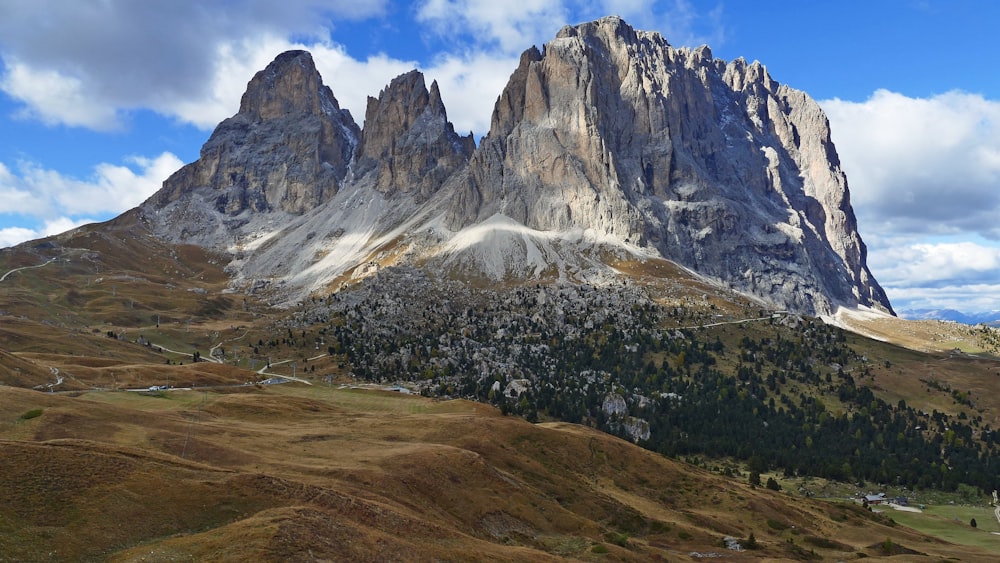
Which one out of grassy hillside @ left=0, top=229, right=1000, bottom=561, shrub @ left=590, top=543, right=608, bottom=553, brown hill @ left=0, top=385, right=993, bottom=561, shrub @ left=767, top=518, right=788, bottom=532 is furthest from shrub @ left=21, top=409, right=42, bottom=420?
shrub @ left=767, top=518, right=788, bottom=532

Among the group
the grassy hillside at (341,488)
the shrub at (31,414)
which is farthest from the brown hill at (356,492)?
the shrub at (31,414)

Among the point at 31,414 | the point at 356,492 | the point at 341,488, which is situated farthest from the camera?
the point at 31,414

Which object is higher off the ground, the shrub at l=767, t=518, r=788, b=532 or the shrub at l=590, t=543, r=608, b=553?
the shrub at l=590, t=543, r=608, b=553

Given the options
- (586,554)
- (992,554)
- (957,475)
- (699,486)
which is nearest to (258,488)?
(586,554)

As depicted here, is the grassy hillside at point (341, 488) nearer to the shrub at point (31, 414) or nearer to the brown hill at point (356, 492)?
the shrub at point (31, 414)

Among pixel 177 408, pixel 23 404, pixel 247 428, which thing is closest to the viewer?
pixel 23 404

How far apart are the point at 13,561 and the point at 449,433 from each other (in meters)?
64.5

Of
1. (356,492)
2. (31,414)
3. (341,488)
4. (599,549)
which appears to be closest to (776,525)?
(599,549)

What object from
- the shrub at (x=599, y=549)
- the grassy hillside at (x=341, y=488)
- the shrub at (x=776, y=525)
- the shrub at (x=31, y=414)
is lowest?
the shrub at (x=776, y=525)

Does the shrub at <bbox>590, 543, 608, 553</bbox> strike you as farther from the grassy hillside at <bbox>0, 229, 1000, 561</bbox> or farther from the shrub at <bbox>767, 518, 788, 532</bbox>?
the shrub at <bbox>767, 518, 788, 532</bbox>

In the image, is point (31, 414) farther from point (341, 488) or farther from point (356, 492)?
point (356, 492)

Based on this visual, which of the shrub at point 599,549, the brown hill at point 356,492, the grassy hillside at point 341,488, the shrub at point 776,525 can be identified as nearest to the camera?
the brown hill at point 356,492

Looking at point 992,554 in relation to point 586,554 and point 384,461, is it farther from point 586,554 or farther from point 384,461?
point 384,461

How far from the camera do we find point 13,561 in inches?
1726
